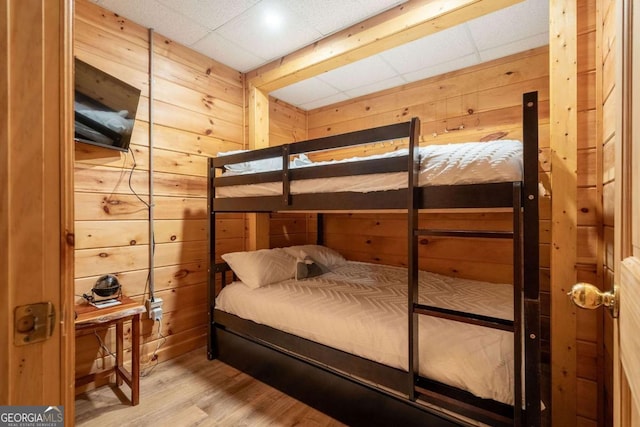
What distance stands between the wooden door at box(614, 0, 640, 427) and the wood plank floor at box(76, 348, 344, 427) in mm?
1403

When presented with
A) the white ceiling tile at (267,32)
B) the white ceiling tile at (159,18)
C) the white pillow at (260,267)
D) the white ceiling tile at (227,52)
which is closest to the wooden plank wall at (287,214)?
the white ceiling tile at (227,52)

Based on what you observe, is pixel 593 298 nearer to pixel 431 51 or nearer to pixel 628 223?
pixel 628 223

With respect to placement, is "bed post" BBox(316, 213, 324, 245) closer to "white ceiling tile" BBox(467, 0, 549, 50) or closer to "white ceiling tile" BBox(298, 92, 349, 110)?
"white ceiling tile" BBox(298, 92, 349, 110)

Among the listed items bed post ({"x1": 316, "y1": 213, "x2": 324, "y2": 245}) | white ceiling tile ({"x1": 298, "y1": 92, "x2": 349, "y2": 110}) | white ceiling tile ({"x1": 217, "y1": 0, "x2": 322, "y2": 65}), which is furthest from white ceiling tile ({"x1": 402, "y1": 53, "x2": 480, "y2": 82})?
bed post ({"x1": 316, "y1": 213, "x2": 324, "y2": 245})

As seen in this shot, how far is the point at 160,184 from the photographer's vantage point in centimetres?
226

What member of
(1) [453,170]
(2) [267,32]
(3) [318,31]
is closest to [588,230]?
(1) [453,170]

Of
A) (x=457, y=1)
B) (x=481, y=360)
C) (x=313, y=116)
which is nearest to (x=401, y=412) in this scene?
(x=481, y=360)

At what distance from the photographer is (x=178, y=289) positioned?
7.86ft

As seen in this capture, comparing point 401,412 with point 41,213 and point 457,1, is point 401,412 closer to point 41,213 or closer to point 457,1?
point 41,213

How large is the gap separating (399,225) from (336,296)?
1.31 m

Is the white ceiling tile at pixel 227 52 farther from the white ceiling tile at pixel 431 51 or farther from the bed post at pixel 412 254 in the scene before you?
the bed post at pixel 412 254

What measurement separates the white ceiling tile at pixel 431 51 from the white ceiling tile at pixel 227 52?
3.76 feet

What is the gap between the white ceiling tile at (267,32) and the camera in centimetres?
197

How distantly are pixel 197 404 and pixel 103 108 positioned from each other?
74.7 inches
